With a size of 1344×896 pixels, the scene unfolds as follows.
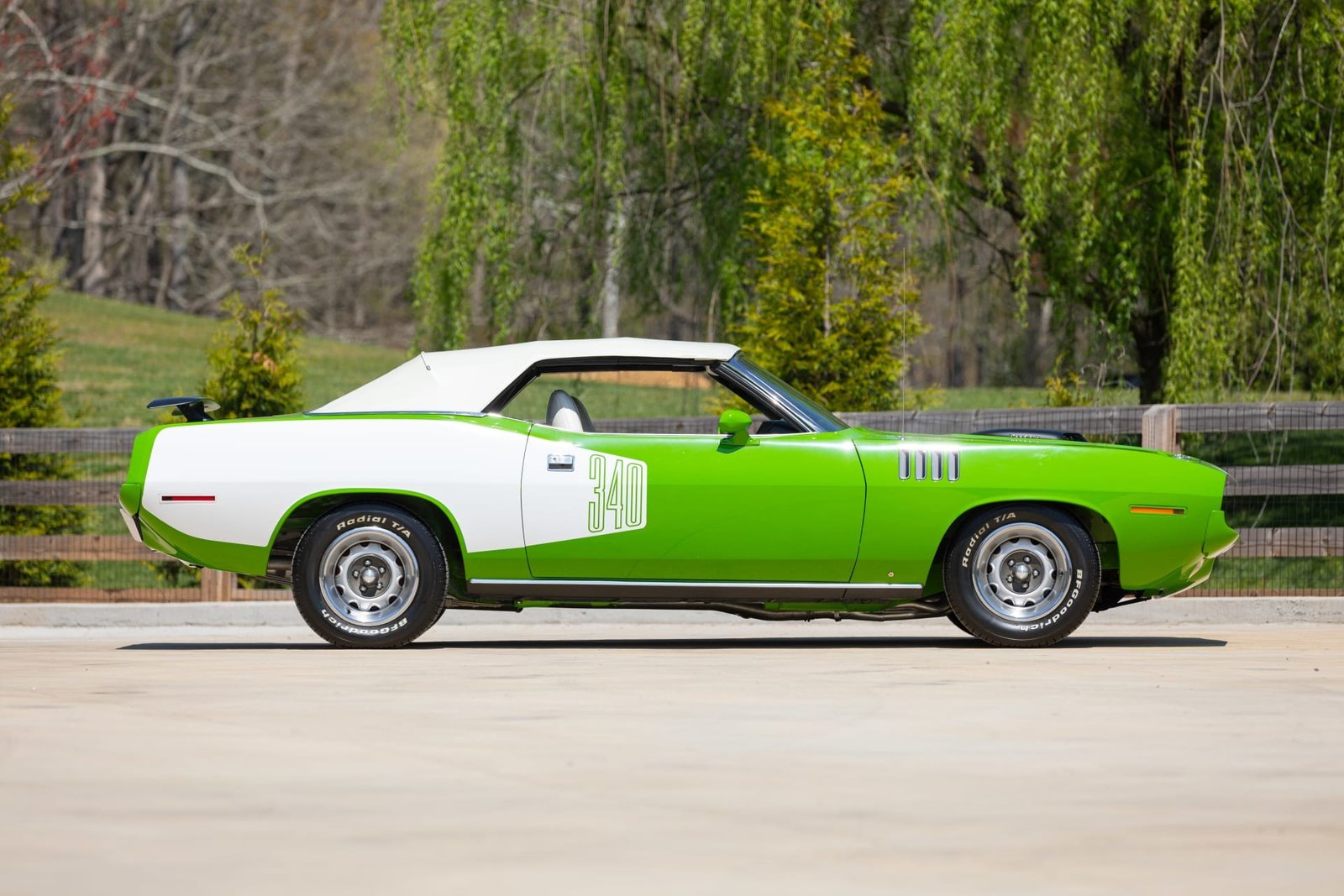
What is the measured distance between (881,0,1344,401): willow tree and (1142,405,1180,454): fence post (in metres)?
1.67

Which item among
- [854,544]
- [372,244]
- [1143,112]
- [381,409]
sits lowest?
[854,544]

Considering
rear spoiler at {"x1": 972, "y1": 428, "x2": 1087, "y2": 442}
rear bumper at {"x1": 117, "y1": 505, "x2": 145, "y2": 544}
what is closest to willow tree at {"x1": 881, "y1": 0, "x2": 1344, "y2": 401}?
rear spoiler at {"x1": 972, "y1": 428, "x2": 1087, "y2": 442}

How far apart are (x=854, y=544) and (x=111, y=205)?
5035cm

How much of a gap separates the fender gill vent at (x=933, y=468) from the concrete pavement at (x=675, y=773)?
0.88 metres

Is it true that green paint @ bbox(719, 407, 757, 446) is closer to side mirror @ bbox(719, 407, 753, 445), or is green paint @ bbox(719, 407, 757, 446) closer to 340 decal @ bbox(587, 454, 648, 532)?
side mirror @ bbox(719, 407, 753, 445)

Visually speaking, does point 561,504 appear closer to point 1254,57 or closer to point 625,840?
point 625,840

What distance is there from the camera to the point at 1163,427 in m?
12.1

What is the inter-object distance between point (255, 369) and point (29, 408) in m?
1.74

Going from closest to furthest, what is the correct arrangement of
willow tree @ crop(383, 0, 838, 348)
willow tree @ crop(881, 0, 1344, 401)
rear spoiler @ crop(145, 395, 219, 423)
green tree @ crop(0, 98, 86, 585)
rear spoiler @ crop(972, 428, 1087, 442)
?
1. rear spoiler @ crop(972, 428, 1087, 442)
2. rear spoiler @ crop(145, 395, 219, 423)
3. willow tree @ crop(881, 0, 1344, 401)
4. green tree @ crop(0, 98, 86, 585)
5. willow tree @ crop(383, 0, 838, 348)

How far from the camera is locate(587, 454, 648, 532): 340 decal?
9070 millimetres

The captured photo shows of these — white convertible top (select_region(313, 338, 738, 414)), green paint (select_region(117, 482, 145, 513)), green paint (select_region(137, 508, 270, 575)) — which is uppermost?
white convertible top (select_region(313, 338, 738, 414))

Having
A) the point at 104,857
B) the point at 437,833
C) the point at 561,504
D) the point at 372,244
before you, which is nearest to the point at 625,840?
the point at 437,833

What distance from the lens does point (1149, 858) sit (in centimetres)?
450

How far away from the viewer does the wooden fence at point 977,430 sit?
39.7 ft
